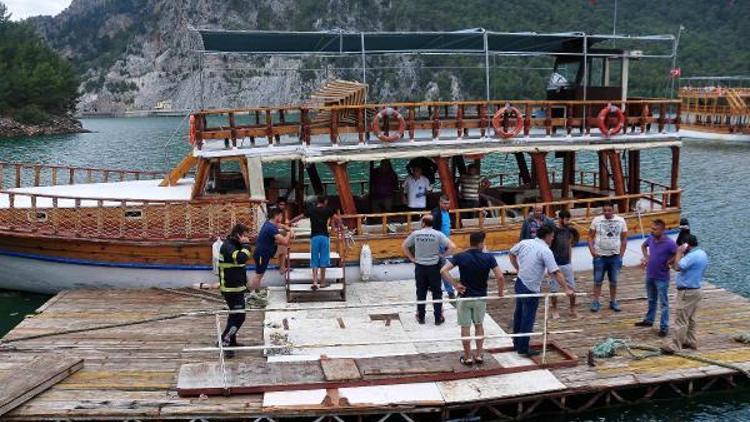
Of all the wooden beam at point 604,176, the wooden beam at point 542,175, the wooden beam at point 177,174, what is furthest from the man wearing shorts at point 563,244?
the wooden beam at point 177,174

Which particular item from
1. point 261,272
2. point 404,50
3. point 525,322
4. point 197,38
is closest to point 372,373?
point 525,322

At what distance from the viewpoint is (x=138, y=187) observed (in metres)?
18.1

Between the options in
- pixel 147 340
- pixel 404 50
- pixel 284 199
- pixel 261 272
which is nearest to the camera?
pixel 147 340

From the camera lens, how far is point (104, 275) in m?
14.8

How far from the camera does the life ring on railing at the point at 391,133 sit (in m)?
15.4

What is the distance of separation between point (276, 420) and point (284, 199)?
7.91 metres

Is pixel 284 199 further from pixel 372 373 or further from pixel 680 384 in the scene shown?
pixel 680 384

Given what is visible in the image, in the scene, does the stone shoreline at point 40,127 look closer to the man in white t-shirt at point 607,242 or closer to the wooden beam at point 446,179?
the wooden beam at point 446,179

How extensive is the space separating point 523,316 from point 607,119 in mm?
7976

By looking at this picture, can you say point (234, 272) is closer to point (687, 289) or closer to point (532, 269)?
point (532, 269)

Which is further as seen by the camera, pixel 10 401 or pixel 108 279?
pixel 108 279

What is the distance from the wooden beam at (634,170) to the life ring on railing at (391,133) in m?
6.51

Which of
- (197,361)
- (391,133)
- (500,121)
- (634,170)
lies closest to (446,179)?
(391,133)

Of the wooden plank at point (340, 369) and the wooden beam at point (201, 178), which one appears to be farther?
the wooden beam at point (201, 178)
